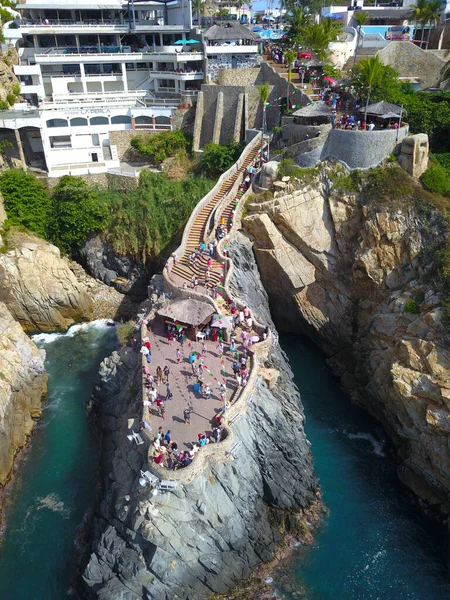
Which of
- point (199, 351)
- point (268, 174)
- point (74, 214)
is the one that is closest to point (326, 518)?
point (199, 351)

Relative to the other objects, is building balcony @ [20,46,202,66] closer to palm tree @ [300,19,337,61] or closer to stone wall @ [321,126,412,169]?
palm tree @ [300,19,337,61]

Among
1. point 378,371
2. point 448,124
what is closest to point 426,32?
point 448,124

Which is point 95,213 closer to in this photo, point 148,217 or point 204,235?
point 148,217

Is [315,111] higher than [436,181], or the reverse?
[315,111]

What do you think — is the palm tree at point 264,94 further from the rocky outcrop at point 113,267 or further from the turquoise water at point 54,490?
the turquoise water at point 54,490

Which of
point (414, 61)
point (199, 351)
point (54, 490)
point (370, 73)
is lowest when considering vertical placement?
point (54, 490)

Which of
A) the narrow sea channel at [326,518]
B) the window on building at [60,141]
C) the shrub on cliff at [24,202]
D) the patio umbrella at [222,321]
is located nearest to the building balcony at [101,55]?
the window on building at [60,141]

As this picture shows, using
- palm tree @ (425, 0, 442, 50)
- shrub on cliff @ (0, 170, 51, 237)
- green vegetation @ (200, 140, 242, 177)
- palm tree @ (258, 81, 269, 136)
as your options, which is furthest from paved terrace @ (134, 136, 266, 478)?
palm tree @ (425, 0, 442, 50)
